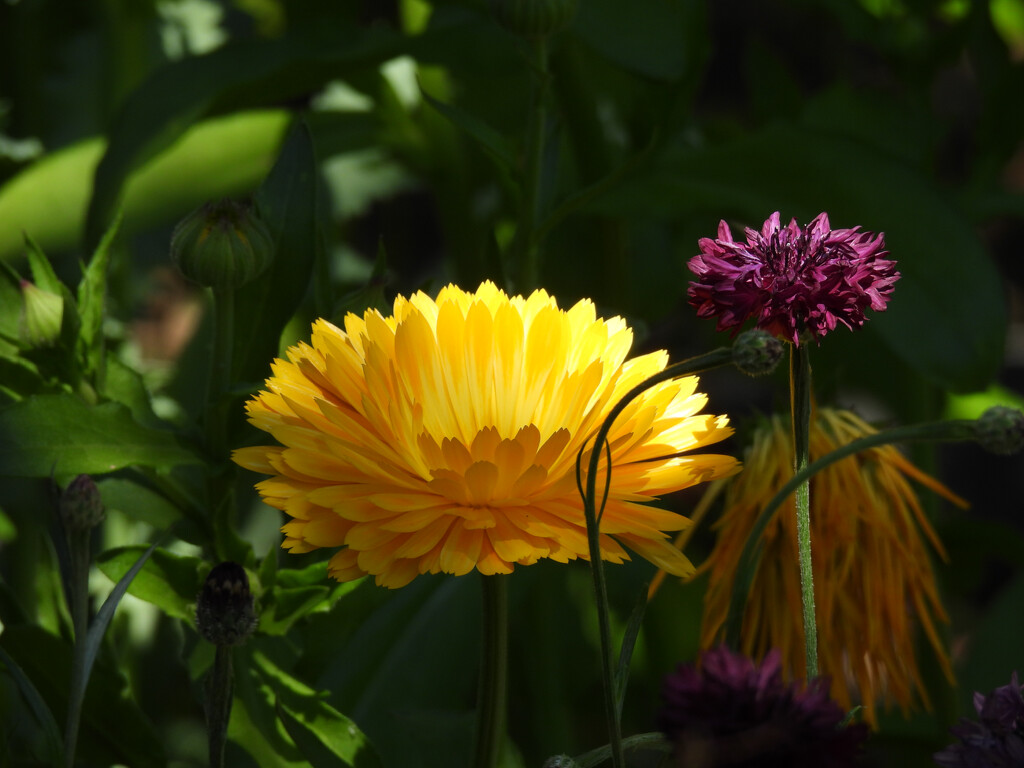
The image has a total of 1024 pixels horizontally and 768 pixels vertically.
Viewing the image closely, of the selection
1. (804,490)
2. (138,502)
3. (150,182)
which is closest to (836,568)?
(804,490)

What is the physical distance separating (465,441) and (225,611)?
0.27 ft

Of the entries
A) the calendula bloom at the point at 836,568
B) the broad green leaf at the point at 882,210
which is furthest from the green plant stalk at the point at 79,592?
the broad green leaf at the point at 882,210

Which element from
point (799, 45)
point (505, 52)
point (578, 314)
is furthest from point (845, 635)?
point (799, 45)

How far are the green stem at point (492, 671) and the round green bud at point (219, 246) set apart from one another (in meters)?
0.12

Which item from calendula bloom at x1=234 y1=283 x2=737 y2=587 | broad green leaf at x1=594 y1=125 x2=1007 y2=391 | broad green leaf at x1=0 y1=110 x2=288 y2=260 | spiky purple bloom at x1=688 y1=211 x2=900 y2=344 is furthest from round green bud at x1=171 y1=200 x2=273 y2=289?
broad green leaf at x1=0 y1=110 x2=288 y2=260

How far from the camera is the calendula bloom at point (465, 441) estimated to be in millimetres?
303

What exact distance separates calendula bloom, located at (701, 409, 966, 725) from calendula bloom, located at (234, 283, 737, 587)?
0.09m

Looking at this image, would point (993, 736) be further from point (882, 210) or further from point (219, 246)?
point (882, 210)

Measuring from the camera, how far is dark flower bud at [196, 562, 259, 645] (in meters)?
0.32

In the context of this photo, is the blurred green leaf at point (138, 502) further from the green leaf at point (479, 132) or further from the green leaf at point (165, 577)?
the green leaf at point (479, 132)

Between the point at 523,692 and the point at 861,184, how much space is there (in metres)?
0.41

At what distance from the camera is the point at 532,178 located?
45 centimetres

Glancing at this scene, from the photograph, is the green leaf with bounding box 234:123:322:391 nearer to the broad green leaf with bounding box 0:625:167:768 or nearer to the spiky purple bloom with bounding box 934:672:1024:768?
the broad green leaf with bounding box 0:625:167:768

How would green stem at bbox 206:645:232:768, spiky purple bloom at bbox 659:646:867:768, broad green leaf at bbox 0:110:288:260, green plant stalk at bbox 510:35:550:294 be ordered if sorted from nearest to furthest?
spiky purple bloom at bbox 659:646:867:768, green stem at bbox 206:645:232:768, green plant stalk at bbox 510:35:550:294, broad green leaf at bbox 0:110:288:260
